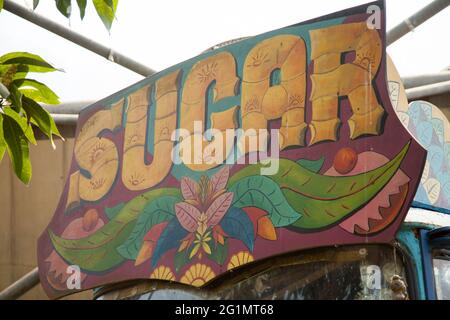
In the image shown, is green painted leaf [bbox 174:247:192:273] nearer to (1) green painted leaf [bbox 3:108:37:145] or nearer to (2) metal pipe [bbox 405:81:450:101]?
(1) green painted leaf [bbox 3:108:37:145]

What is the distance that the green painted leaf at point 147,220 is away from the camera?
13.5ft

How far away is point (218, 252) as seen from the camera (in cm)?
382

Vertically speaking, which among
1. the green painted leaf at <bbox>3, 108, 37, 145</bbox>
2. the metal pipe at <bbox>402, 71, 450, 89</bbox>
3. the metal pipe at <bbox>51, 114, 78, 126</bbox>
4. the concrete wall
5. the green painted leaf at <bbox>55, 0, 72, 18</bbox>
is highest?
the metal pipe at <bbox>402, 71, 450, 89</bbox>

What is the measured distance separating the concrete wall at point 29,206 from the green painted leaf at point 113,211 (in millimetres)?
4017

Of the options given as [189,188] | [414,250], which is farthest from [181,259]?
[414,250]

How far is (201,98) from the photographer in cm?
418

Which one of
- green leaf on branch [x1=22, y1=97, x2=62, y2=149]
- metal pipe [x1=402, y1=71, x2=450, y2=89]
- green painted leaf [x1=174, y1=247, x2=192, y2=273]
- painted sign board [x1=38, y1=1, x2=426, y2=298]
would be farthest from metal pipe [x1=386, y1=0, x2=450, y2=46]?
green leaf on branch [x1=22, y1=97, x2=62, y2=149]

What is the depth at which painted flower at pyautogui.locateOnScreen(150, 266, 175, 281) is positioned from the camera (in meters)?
3.98

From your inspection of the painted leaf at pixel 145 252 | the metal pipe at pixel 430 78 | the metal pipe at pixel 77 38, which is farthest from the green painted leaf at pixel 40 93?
the metal pipe at pixel 430 78

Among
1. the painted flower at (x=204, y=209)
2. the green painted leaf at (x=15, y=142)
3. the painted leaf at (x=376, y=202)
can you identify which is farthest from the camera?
the painted flower at (x=204, y=209)

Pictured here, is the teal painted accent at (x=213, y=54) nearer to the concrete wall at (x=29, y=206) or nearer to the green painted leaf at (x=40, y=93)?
the green painted leaf at (x=40, y=93)

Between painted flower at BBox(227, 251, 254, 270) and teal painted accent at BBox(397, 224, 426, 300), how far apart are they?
698 mm
